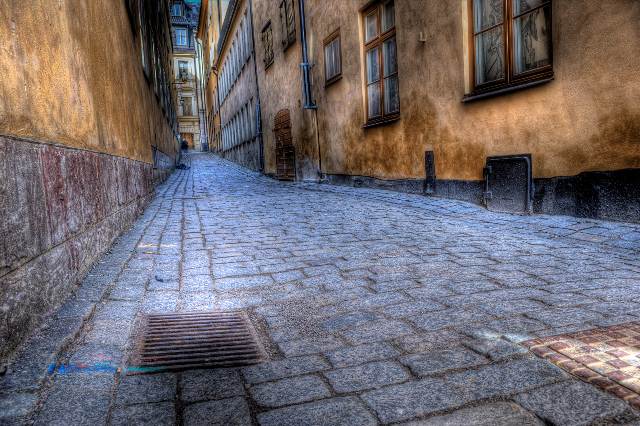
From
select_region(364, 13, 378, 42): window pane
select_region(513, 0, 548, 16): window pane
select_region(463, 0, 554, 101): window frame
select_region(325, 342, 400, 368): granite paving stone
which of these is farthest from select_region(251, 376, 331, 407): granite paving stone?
select_region(364, 13, 378, 42): window pane

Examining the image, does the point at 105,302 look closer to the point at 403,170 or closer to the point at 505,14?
the point at 505,14

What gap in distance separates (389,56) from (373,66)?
2.12 ft

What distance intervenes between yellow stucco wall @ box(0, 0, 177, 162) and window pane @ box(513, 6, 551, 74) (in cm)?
457

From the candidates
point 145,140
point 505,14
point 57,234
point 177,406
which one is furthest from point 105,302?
point 145,140

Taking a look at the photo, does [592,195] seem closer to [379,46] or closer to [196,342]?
[196,342]

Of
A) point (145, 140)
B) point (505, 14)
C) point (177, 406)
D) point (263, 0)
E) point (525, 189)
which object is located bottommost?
point (177, 406)

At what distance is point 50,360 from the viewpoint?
6.40 ft

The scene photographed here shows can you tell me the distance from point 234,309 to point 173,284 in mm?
716

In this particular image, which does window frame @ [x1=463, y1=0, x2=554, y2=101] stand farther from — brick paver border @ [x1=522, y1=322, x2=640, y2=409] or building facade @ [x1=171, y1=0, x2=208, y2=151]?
building facade @ [x1=171, y1=0, x2=208, y2=151]

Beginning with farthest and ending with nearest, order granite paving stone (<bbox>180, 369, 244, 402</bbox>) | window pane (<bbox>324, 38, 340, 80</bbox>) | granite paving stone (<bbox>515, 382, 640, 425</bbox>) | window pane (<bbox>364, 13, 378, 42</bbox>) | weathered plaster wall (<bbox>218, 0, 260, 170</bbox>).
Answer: weathered plaster wall (<bbox>218, 0, 260, 170</bbox>), window pane (<bbox>324, 38, 340, 80</bbox>), window pane (<bbox>364, 13, 378, 42</bbox>), granite paving stone (<bbox>180, 369, 244, 402</bbox>), granite paving stone (<bbox>515, 382, 640, 425</bbox>)

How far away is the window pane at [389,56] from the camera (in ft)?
28.0

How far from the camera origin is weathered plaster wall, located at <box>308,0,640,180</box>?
4.59 m

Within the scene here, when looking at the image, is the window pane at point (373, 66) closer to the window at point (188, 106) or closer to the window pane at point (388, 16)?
the window pane at point (388, 16)

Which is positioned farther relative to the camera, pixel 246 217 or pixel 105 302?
pixel 246 217
